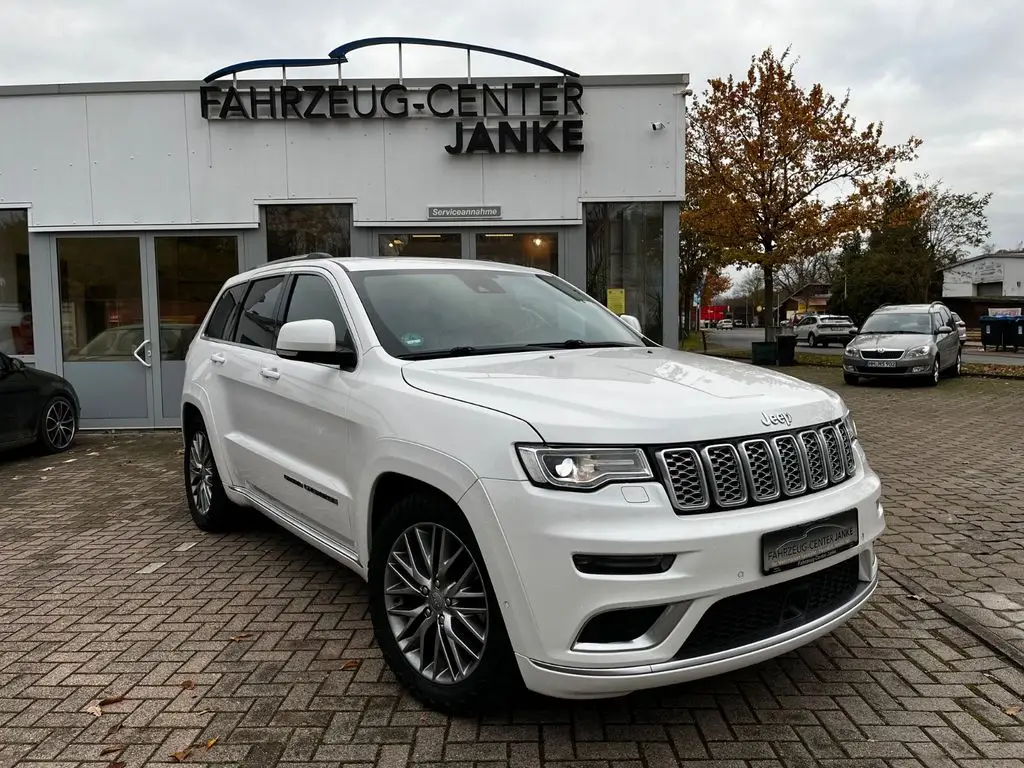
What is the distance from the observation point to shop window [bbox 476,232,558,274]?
1045 cm

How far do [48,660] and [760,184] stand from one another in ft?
71.9

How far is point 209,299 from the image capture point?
35.0ft

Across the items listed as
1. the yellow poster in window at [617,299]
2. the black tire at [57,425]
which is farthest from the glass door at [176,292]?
the yellow poster in window at [617,299]

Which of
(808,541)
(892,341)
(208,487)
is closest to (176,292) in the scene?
(208,487)

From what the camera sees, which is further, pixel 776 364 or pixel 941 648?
pixel 776 364

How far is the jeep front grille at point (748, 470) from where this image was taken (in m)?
2.51

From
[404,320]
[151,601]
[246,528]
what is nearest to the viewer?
[404,320]

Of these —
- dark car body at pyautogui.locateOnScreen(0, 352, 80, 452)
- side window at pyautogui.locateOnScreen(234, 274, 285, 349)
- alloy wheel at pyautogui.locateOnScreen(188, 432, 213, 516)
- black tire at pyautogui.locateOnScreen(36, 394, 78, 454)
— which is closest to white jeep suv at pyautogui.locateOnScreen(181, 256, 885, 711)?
side window at pyautogui.locateOnScreen(234, 274, 285, 349)

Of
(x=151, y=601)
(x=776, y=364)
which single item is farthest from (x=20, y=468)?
(x=776, y=364)

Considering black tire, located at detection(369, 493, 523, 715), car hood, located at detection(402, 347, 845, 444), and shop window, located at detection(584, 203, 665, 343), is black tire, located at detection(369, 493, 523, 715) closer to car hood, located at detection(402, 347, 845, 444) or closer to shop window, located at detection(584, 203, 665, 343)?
car hood, located at detection(402, 347, 845, 444)

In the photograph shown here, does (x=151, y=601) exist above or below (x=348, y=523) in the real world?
below

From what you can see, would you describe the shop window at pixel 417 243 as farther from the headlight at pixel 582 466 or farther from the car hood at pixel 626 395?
the headlight at pixel 582 466

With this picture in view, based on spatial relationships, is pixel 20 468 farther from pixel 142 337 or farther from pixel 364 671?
pixel 364 671

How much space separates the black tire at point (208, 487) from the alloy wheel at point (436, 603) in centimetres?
247
